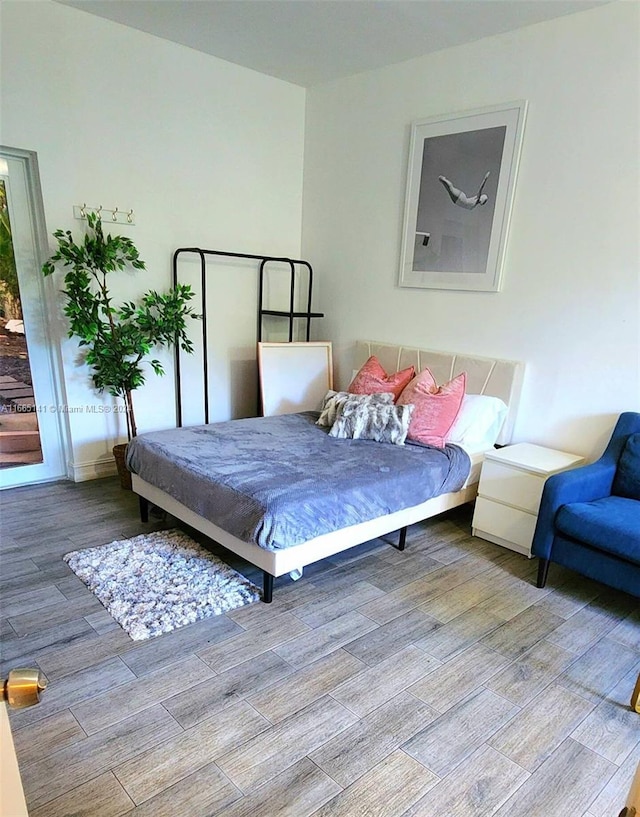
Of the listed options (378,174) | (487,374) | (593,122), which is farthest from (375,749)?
(378,174)

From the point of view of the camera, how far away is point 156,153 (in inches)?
141

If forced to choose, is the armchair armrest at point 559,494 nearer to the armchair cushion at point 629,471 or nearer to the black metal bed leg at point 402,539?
the armchair cushion at point 629,471

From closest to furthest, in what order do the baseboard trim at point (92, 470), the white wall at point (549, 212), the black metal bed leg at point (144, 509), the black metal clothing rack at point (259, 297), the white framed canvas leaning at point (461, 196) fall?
1. the white wall at point (549, 212)
2. the black metal bed leg at point (144, 509)
3. the white framed canvas leaning at point (461, 196)
4. the baseboard trim at point (92, 470)
5. the black metal clothing rack at point (259, 297)

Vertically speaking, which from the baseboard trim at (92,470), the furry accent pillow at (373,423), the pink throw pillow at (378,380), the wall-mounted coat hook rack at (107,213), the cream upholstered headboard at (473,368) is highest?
the wall-mounted coat hook rack at (107,213)

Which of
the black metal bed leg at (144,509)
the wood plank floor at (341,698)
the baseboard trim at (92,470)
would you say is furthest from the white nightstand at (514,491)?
the baseboard trim at (92,470)

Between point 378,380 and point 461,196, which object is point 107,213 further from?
point 461,196

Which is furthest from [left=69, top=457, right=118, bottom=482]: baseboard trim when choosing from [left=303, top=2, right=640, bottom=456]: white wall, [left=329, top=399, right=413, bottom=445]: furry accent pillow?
[left=303, top=2, right=640, bottom=456]: white wall

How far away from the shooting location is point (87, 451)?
3654 millimetres

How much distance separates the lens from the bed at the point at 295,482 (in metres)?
2.24

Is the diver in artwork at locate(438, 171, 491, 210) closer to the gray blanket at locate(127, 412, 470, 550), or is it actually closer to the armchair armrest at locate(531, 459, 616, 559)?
the gray blanket at locate(127, 412, 470, 550)

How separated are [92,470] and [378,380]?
2.18 metres

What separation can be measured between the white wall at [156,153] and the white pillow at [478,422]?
1979 mm

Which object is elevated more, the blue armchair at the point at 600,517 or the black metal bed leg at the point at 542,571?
the blue armchair at the point at 600,517

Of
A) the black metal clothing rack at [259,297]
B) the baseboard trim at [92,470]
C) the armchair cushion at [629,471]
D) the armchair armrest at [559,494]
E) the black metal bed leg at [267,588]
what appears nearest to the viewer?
the black metal bed leg at [267,588]
